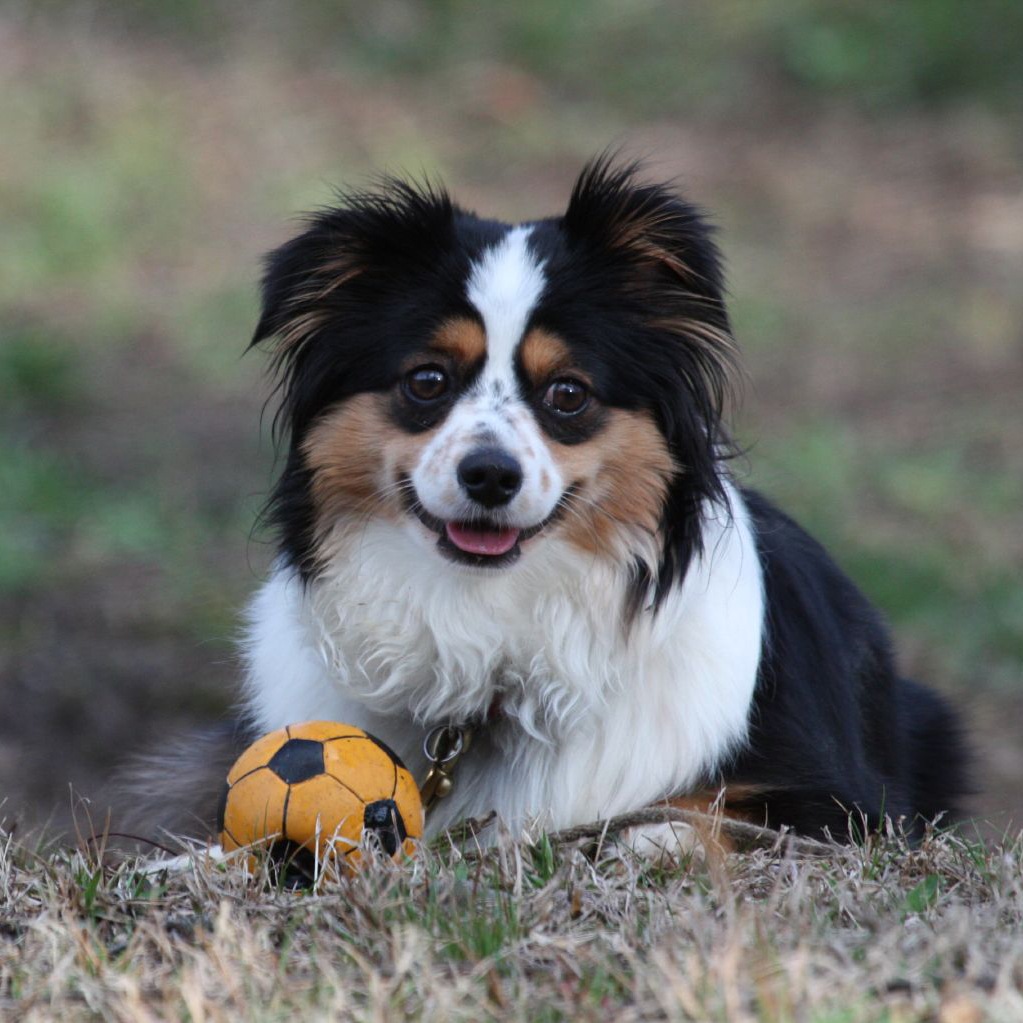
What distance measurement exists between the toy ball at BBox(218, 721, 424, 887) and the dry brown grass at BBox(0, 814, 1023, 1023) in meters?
0.10

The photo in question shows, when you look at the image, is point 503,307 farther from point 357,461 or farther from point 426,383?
point 357,461

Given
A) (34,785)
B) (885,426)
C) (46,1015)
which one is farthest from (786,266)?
(46,1015)

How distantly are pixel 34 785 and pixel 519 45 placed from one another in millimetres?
8951

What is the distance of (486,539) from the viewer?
11.0 feet

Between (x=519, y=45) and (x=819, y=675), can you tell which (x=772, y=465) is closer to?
(x=819, y=675)

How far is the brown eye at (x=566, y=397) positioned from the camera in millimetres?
3373

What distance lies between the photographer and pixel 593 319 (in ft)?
11.3

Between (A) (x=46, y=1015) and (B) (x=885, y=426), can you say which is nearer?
(A) (x=46, y=1015)

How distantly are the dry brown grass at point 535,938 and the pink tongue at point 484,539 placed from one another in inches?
24.2

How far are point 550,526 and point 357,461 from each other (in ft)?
1.47

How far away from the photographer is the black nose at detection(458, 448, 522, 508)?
10.5 ft

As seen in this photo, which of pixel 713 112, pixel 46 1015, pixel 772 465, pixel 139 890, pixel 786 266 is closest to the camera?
pixel 46 1015

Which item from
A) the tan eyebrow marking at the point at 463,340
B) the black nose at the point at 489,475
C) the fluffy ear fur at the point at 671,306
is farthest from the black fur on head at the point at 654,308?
the black nose at the point at 489,475

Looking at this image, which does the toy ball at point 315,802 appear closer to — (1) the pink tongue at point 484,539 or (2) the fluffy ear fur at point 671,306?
(1) the pink tongue at point 484,539
